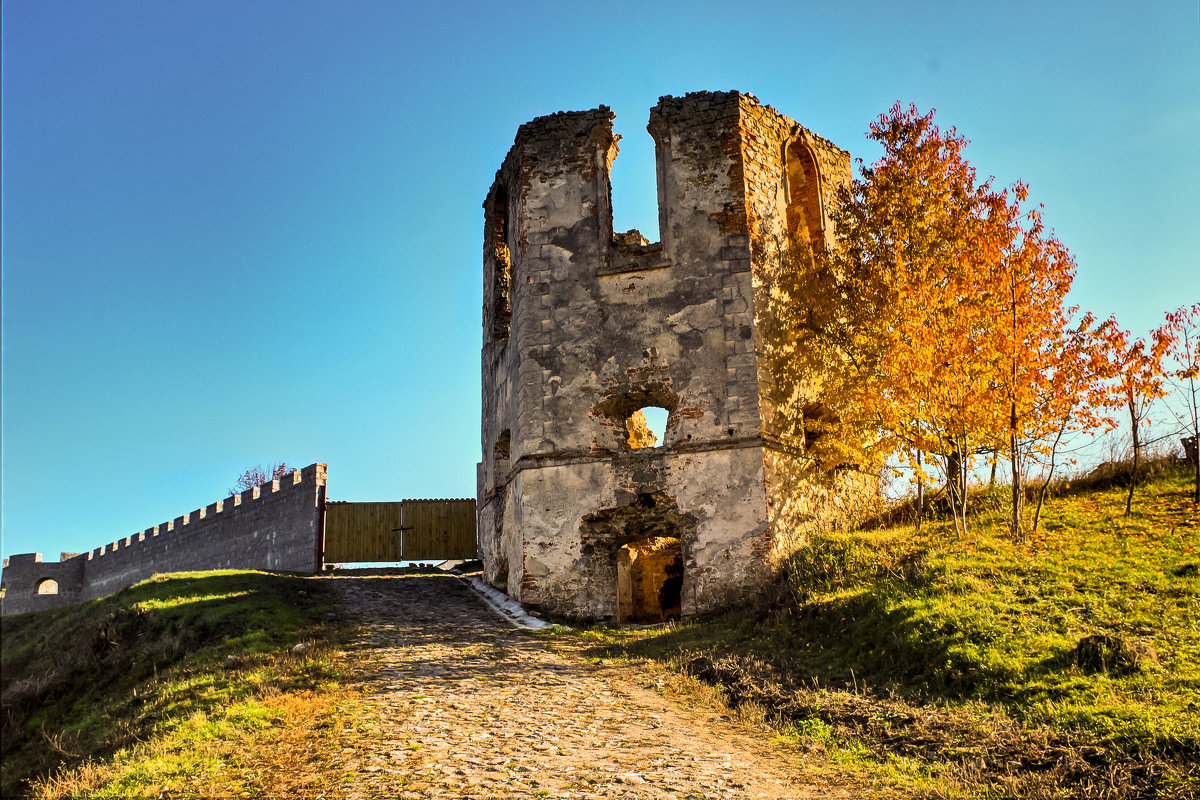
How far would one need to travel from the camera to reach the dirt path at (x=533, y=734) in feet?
21.1

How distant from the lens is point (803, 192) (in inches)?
688

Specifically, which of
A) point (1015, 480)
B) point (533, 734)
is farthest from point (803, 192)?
point (533, 734)

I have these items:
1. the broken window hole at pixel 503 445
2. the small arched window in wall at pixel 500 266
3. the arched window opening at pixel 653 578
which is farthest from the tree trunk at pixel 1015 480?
the small arched window in wall at pixel 500 266

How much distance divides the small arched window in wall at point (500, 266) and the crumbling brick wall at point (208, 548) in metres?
6.68

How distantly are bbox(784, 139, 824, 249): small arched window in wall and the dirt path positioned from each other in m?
9.33

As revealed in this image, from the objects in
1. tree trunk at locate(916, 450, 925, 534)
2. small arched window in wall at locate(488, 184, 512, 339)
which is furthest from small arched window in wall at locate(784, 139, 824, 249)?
small arched window in wall at locate(488, 184, 512, 339)

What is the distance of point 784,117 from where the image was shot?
55.6ft

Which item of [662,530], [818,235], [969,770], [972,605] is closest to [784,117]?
[818,235]

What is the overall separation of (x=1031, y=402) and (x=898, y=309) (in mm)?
2330

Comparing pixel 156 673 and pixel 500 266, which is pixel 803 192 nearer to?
pixel 500 266

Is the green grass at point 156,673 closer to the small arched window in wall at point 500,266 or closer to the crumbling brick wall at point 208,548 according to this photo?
the crumbling brick wall at point 208,548

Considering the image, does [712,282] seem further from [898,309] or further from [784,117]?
[784,117]

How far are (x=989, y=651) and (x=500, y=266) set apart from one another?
12.8 metres

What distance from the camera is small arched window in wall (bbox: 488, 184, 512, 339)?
59.9 feet
